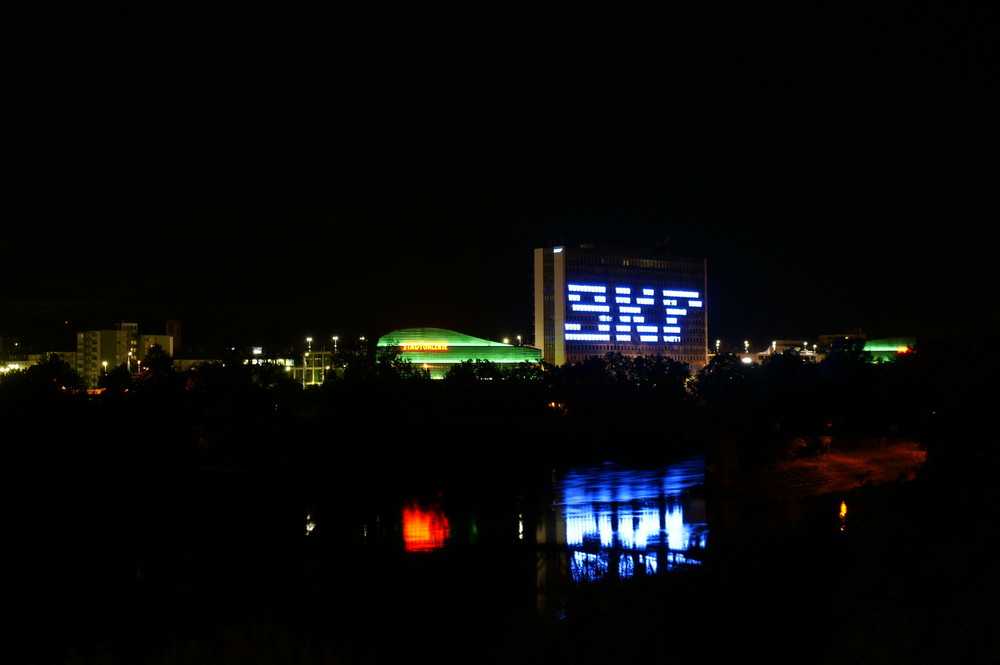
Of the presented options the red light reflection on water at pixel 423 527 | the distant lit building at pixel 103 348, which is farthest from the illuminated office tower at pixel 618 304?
the red light reflection on water at pixel 423 527

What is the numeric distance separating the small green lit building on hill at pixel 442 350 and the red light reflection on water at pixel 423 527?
273 feet

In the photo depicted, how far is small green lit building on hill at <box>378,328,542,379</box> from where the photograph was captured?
426 ft

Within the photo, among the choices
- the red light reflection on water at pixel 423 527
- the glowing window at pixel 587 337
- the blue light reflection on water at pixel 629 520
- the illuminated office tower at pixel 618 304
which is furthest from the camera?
the illuminated office tower at pixel 618 304

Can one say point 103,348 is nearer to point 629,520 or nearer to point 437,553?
point 629,520

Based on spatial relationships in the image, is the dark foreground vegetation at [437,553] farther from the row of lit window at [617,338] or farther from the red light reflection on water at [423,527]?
the row of lit window at [617,338]

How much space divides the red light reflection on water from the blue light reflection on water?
3725 mm

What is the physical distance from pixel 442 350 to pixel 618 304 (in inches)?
884

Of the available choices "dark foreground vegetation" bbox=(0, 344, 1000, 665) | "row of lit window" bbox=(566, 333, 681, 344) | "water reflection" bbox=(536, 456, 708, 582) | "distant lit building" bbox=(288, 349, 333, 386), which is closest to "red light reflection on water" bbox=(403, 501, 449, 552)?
"dark foreground vegetation" bbox=(0, 344, 1000, 665)

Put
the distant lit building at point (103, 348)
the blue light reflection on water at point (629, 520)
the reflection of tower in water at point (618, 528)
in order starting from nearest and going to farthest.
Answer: the reflection of tower in water at point (618, 528)
the blue light reflection on water at point (629, 520)
the distant lit building at point (103, 348)

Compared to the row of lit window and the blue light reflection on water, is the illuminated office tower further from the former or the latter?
the blue light reflection on water

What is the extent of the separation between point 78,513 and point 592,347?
98017 millimetres

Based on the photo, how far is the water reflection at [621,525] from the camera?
3012cm

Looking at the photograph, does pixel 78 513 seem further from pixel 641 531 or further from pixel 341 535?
pixel 641 531

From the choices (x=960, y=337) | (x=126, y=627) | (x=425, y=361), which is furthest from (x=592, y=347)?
(x=960, y=337)
